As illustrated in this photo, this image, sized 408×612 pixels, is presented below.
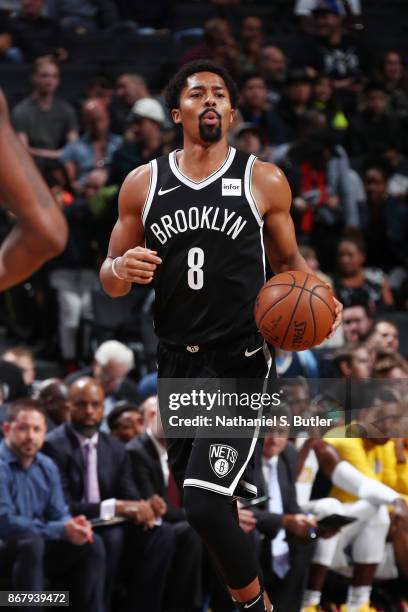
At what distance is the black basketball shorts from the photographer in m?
5.02

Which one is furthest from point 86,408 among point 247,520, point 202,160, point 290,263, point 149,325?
point 149,325

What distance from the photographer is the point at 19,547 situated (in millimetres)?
6434

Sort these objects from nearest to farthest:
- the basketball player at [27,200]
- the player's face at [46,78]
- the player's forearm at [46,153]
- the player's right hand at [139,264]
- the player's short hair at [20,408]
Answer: the basketball player at [27,200] → the player's right hand at [139,264] → the player's short hair at [20,408] → the player's forearm at [46,153] → the player's face at [46,78]

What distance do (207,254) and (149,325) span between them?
425 cm

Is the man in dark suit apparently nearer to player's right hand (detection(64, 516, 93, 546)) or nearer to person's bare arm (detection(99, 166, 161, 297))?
player's right hand (detection(64, 516, 93, 546))

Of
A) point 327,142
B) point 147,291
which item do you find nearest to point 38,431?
point 147,291

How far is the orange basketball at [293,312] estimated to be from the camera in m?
4.95

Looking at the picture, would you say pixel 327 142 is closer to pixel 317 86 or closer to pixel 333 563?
pixel 317 86

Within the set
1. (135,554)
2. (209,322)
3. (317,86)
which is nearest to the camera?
(209,322)

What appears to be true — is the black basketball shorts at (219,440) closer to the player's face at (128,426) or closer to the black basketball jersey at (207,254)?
the black basketball jersey at (207,254)

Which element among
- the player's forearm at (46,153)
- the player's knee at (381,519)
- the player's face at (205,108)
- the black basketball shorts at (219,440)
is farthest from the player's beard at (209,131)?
the player's forearm at (46,153)

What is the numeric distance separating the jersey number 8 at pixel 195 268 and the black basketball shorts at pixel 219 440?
278 millimetres

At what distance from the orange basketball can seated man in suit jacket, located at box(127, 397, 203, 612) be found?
227 cm

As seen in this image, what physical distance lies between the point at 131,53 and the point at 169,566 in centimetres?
706
